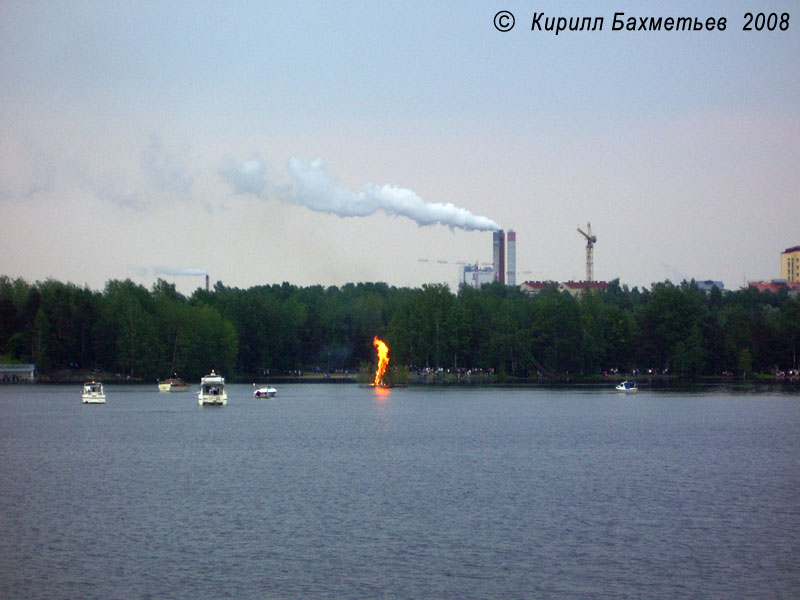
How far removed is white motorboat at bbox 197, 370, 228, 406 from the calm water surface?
31.0 m

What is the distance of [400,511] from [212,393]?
244 feet

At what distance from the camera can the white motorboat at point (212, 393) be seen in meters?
110

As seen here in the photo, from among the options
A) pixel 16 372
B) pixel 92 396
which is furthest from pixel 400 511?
pixel 16 372

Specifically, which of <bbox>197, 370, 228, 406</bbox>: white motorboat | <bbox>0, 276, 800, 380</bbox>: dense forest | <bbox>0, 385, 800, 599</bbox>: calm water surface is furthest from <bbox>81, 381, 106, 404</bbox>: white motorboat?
<bbox>0, 276, 800, 380</bbox>: dense forest

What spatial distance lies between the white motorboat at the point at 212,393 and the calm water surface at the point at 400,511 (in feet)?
102

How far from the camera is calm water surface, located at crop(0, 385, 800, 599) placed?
94.5 ft

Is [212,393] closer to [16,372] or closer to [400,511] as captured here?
[400,511]

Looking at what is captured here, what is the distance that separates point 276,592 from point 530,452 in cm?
3461

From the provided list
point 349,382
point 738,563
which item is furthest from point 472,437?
point 349,382

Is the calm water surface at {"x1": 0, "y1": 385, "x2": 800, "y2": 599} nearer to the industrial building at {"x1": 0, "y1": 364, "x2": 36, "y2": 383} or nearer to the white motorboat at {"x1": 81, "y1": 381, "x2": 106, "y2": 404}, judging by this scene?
the white motorboat at {"x1": 81, "y1": 381, "x2": 106, "y2": 404}

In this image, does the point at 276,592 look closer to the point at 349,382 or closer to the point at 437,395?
the point at 437,395

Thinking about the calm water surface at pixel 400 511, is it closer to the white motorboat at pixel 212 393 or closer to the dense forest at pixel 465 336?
the white motorboat at pixel 212 393

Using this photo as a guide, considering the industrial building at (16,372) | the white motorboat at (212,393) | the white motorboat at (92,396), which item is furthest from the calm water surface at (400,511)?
the industrial building at (16,372)

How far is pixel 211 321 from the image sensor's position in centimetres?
18038
